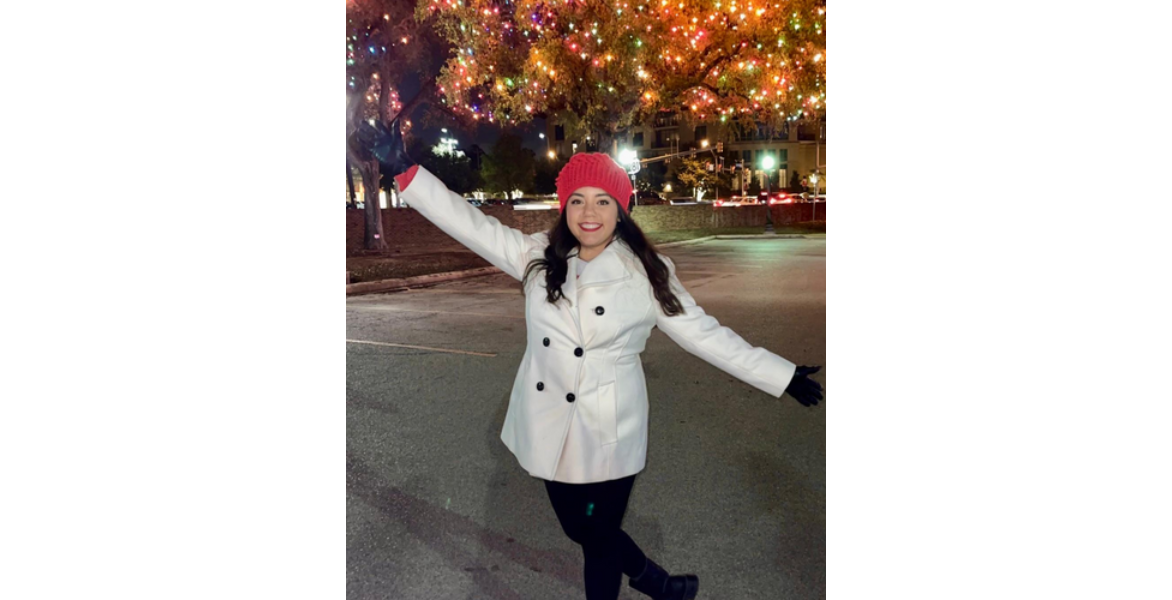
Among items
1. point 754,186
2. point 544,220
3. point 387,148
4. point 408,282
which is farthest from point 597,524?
point 754,186

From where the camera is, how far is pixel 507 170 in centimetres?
1591

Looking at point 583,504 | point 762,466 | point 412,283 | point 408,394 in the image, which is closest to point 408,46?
point 412,283

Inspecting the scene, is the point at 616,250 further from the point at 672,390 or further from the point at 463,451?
the point at 672,390

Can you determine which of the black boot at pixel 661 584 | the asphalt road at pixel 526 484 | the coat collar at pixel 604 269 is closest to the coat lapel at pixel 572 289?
the coat collar at pixel 604 269

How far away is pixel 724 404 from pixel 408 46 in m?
10.2

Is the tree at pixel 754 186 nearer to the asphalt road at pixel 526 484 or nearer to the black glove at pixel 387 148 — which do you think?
the asphalt road at pixel 526 484

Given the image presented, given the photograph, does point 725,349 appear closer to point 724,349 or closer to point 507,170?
point 724,349

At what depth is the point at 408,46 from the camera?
519 inches

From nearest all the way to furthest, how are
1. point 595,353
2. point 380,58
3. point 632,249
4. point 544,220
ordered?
point 595,353 < point 632,249 < point 380,58 < point 544,220

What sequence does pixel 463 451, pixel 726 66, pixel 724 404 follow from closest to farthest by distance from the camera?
pixel 463 451 → pixel 724 404 → pixel 726 66

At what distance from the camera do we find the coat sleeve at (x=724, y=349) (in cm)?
261

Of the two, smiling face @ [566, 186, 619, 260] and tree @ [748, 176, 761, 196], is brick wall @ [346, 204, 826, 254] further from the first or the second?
smiling face @ [566, 186, 619, 260]

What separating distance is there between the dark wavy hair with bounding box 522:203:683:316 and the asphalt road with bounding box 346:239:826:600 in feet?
4.68

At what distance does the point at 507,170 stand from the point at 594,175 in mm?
13592
